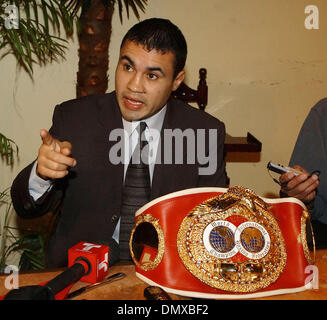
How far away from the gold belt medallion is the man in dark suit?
599 mm

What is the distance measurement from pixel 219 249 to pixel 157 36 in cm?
93

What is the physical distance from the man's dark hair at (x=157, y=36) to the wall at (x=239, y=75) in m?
1.27

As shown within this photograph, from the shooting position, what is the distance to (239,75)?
3.07m

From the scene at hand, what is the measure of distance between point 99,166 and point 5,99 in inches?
57.1

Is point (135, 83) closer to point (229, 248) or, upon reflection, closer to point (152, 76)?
point (152, 76)

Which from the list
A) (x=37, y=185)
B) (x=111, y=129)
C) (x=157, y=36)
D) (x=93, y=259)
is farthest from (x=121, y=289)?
(x=157, y=36)

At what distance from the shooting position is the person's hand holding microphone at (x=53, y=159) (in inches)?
46.6

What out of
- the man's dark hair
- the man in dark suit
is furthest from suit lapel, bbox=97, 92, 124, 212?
the man's dark hair

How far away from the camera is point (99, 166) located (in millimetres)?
1639

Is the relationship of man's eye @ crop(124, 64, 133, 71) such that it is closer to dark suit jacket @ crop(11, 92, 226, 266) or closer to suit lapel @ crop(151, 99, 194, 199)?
dark suit jacket @ crop(11, 92, 226, 266)

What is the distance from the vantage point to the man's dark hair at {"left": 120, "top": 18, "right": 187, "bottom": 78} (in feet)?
5.24

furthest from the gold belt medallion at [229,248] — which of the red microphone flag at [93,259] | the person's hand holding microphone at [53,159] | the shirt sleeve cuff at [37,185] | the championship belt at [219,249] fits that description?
the shirt sleeve cuff at [37,185]

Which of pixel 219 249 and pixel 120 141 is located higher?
pixel 120 141
